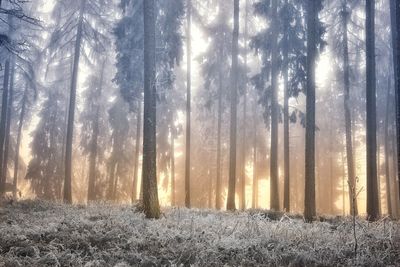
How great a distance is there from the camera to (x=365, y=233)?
8.36 meters

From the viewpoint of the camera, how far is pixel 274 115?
17969 mm

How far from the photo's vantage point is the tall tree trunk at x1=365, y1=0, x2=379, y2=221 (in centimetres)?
1429

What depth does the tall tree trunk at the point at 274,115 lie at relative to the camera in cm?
1762

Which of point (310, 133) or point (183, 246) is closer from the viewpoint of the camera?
point (183, 246)

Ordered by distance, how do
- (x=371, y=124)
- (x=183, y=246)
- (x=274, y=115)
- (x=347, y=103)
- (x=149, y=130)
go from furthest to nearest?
(x=347, y=103), (x=274, y=115), (x=371, y=124), (x=149, y=130), (x=183, y=246)

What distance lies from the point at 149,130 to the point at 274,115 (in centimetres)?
814

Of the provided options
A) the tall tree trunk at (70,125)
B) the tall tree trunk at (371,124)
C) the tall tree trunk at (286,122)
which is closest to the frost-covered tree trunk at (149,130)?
the tall tree trunk at (70,125)

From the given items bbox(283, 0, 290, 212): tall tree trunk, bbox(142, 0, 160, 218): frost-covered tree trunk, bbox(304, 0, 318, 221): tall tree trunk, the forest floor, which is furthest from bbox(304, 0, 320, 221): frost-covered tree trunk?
bbox(142, 0, 160, 218): frost-covered tree trunk

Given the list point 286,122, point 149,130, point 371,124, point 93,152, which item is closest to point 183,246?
point 149,130

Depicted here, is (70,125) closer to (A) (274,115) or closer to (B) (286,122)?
(A) (274,115)

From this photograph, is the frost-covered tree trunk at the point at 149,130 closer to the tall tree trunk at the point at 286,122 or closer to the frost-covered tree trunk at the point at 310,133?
the frost-covered tree trunk at the point at 310,133

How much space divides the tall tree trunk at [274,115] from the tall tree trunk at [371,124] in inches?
168

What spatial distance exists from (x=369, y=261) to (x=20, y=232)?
6.88 meters

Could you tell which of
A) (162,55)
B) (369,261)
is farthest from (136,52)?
(369,261)
